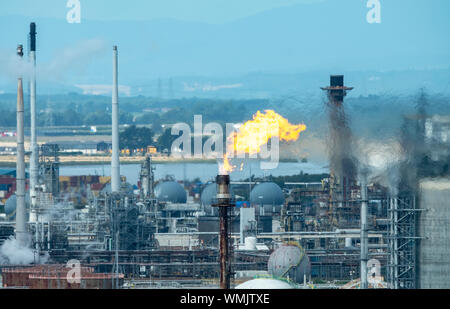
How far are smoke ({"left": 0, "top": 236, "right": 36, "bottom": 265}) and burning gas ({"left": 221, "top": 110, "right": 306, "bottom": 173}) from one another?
1055 cm

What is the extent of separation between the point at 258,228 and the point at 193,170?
1970 cm

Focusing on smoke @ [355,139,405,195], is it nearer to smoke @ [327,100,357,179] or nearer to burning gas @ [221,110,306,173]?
smoke @ [327,100,357,179]

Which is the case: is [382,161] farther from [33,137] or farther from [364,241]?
[33,137]

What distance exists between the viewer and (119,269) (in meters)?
53.9

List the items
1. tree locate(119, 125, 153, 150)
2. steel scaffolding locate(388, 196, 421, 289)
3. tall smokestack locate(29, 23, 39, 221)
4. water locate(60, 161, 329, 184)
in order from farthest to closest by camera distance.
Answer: tree locate(119, 125, 153, 150) → water locate(60, 161, 329, 184) → tall smokestack locate(29, 23, 39, 221) → steel scaffolding locate(388, 196, 421, 289)

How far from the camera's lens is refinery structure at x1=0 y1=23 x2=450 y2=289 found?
140ft

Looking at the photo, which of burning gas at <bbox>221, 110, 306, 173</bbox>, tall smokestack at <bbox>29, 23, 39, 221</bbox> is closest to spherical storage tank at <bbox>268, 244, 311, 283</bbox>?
burning gas at <bbox>221, 110, 306, 173</bbox>

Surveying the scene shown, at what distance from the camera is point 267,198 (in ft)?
238

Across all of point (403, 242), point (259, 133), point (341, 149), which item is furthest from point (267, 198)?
point (403, 242)

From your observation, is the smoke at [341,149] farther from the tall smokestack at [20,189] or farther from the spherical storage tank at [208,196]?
the spherical storage tank at [208,196]

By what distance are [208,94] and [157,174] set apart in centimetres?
1010

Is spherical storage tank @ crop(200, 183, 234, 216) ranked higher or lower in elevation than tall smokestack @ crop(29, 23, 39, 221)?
lower
